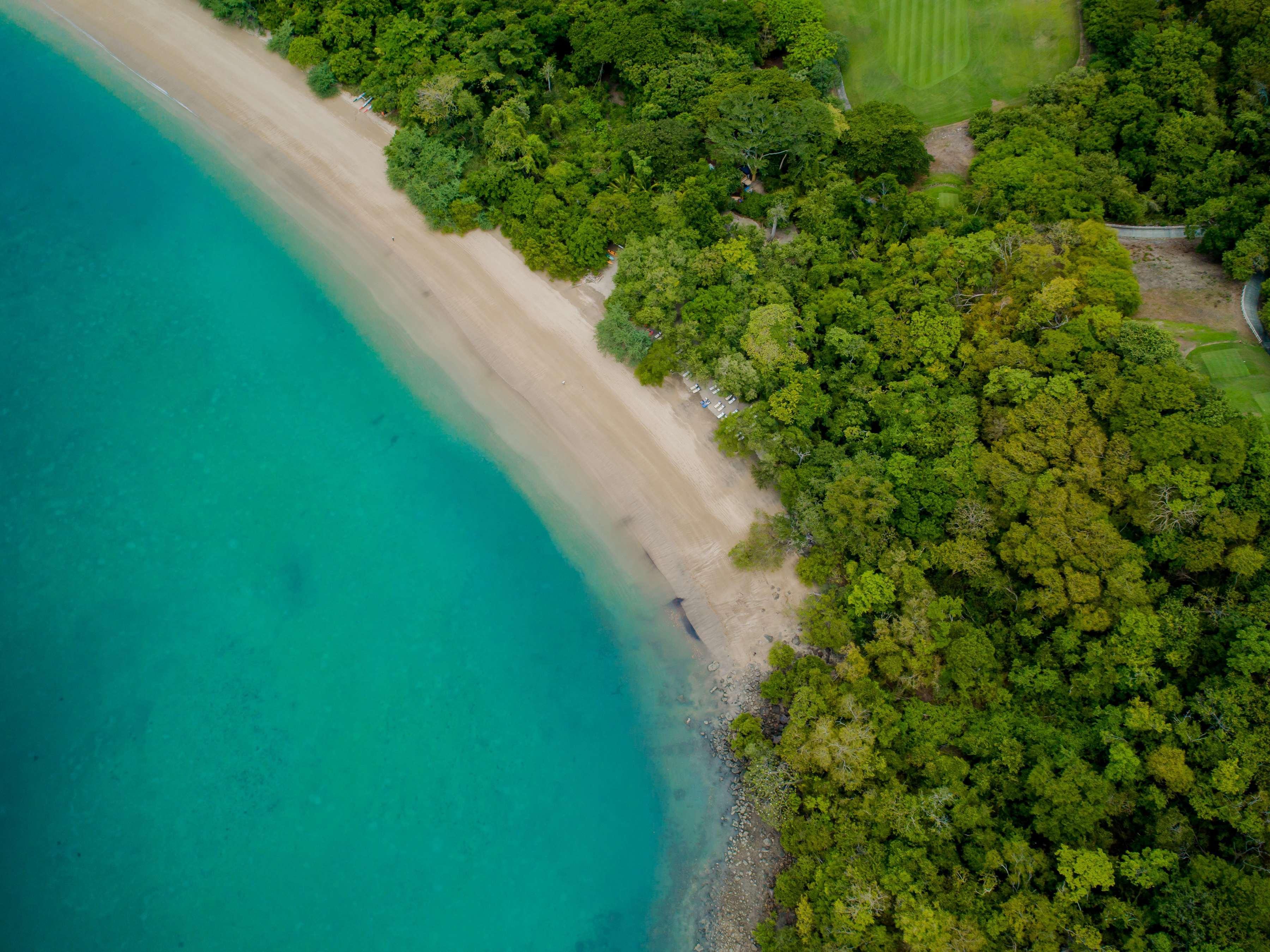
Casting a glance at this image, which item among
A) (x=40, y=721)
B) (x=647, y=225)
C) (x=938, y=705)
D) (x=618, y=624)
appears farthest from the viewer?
(x=647, y=225)

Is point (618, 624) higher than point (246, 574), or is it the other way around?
point (246, 574)

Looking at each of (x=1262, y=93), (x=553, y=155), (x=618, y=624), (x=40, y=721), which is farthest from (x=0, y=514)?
(x=1262, y=93)

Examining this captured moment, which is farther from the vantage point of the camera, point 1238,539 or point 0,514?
point 0,514

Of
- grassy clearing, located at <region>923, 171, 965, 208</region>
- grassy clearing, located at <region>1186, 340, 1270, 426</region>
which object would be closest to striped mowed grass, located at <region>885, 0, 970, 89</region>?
grassy clearing, located at <region>923, 171, 965, 208</region>

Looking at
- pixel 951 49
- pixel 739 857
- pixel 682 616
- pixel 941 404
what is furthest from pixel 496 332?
pixel 951 49

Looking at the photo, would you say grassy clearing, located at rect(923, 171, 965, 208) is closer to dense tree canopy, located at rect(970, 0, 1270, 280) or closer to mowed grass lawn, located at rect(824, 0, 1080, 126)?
dense tree canopy, located at rect(970, 0, 1270, 280)

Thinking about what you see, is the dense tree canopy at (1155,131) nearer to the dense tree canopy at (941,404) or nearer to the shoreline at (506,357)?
the dense tree canopy at (941,404)

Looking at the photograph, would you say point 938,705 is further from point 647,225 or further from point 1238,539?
point 647,225
